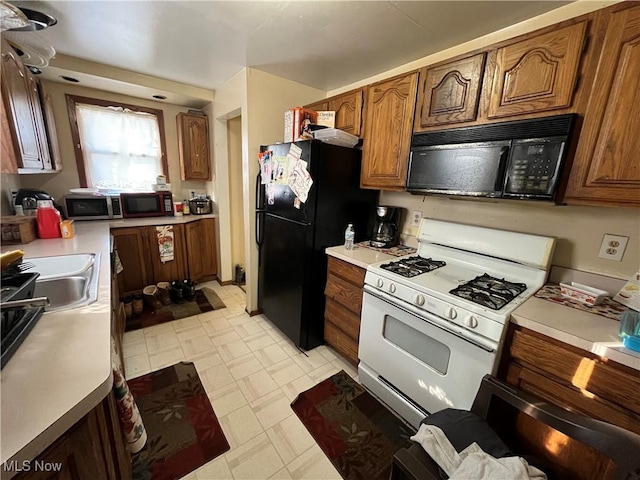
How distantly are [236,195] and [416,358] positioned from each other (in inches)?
108

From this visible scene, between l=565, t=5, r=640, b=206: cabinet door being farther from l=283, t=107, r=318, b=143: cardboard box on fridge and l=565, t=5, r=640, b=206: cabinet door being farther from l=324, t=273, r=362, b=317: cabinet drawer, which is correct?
l=283, t=107, r=318, b=143: cardboard box on fridge

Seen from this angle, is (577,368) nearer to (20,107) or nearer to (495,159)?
(495,159)

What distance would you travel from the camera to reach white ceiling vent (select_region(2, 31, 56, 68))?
1.64 meters

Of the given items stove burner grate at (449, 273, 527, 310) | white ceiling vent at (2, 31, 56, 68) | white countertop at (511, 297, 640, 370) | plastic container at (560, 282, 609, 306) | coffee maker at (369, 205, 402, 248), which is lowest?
white countertop at (511, 297, 640, 370)

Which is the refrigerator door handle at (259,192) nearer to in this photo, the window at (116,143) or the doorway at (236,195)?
the doorway at (236,195)

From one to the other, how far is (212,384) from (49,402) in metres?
1.35

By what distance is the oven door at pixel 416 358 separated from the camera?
120cm

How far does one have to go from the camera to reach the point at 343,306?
1.92m

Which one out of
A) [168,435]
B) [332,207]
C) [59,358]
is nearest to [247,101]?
[332,207]

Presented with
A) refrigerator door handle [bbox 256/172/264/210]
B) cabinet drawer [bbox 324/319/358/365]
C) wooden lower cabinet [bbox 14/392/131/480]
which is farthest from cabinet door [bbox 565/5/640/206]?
refrigerator door handle [bbox 256/172/264/210]

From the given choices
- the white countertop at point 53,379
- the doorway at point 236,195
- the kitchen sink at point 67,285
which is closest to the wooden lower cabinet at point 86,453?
the white countertop at point 53,379

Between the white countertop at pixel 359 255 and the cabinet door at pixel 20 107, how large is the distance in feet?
6.79

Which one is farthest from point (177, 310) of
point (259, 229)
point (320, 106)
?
point (320, 106)

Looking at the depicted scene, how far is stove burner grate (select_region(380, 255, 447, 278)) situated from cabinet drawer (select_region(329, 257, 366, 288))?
185 mm
